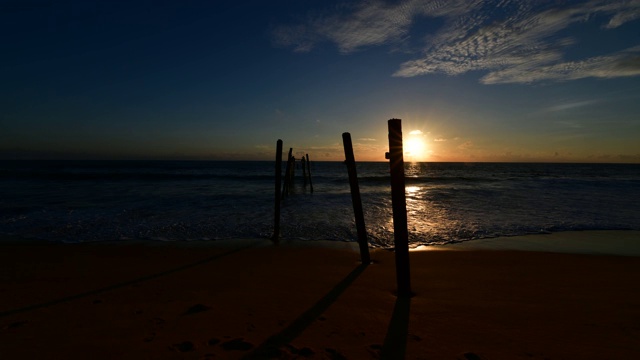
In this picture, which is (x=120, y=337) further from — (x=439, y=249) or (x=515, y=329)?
(x=439, y=249)

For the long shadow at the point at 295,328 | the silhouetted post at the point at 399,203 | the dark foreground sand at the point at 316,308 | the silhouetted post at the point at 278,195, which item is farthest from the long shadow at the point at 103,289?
the silhouetted post at the point at 399,203

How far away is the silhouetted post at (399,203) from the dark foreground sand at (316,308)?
36 centimetres

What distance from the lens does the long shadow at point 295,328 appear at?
2.93 meters

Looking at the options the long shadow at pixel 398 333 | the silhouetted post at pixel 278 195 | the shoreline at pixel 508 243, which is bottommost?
the shoreline at pixel 508 243

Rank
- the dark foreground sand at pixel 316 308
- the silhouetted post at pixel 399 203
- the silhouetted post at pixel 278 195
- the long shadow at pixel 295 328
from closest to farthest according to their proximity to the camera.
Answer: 1. the long shadow at pixel 295 328
2. the dark foreground sand at pixel 316 308
3. the silhouetted post at pixel 399 203
4. the silhouetted post at pixel 278 195

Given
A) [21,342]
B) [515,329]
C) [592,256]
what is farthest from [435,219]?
[21,342]

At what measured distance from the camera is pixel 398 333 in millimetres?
3326

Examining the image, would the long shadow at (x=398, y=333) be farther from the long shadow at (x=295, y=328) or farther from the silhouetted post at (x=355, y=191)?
the silhouetted post at (x=355, y=191)

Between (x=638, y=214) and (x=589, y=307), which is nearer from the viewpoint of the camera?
(x=589, y=307)

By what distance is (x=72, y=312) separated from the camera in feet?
12.6

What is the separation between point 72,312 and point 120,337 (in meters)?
1.23

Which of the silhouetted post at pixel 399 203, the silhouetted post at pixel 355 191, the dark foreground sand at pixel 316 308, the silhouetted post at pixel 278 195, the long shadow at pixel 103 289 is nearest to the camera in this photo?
the dark foreground sand at pixel 316 308

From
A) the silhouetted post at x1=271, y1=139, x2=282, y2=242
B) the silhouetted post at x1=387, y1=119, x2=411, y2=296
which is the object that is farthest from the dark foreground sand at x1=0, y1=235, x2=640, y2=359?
the silhouetted post at x1=271, y1=139, x2=282, y2=242

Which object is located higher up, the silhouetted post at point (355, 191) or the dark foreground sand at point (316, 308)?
the silhouetted post at point (355, 191)
